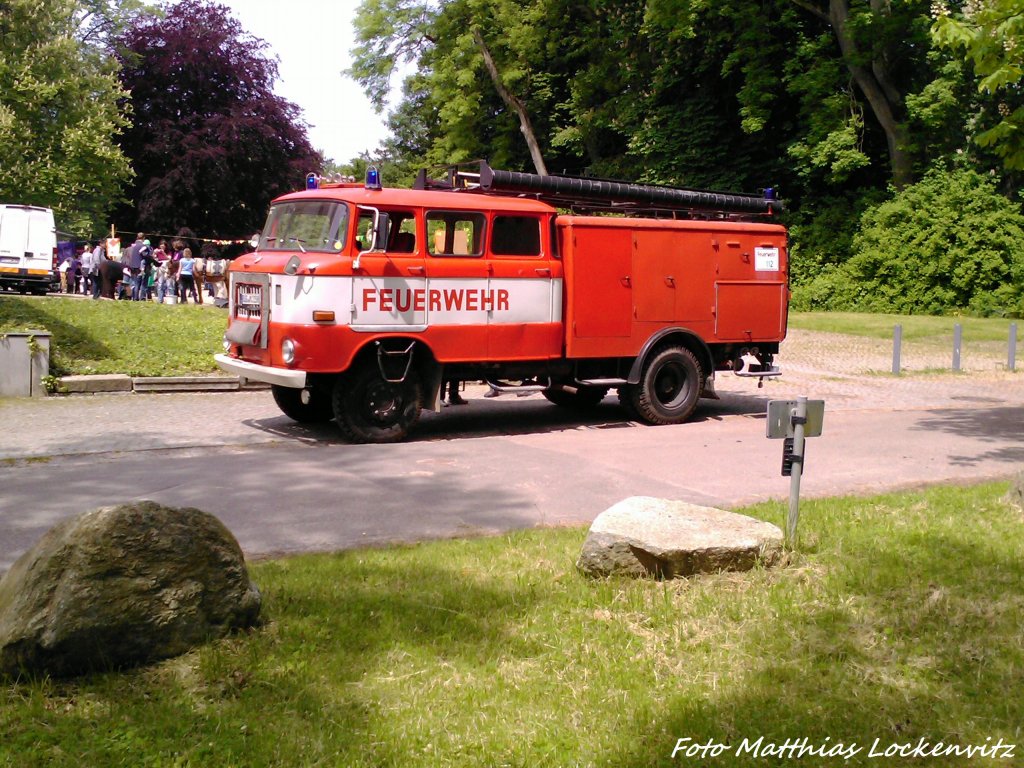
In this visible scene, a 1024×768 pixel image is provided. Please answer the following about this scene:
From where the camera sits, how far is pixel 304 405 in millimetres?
12961

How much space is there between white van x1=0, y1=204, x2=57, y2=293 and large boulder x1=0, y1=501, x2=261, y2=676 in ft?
93.1

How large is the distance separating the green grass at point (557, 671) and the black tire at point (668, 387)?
680cm

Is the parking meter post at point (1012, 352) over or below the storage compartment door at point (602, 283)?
below

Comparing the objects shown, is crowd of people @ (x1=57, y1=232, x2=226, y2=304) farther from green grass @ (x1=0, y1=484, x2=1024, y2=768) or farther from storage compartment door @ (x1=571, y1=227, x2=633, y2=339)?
green grass @ (x1=0, y1=484, x2=1024, y2=768)

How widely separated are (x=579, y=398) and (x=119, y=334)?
7824 mm

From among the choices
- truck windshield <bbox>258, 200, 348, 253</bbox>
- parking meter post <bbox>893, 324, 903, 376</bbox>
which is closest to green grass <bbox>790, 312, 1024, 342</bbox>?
parking meter post <bbox>893, 324, 903, 376</bbox>

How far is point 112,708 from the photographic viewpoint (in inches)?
172

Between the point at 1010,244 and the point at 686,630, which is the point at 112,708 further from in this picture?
the point at 1010,244

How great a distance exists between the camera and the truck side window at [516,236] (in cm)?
1245

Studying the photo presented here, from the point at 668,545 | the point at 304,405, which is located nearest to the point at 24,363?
the point at 304,405

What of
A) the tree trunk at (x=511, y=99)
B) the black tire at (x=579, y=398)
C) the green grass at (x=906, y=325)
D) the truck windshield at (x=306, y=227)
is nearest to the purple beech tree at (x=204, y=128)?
the tree trunk at (x=511, y=99)

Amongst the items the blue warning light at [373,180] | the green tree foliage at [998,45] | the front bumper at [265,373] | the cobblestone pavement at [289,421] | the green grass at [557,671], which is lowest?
the green grass at [557,671]

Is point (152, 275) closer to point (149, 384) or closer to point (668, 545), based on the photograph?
point (149, 384)

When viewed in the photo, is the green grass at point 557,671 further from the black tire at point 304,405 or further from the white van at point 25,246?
the white van at point 25,246
